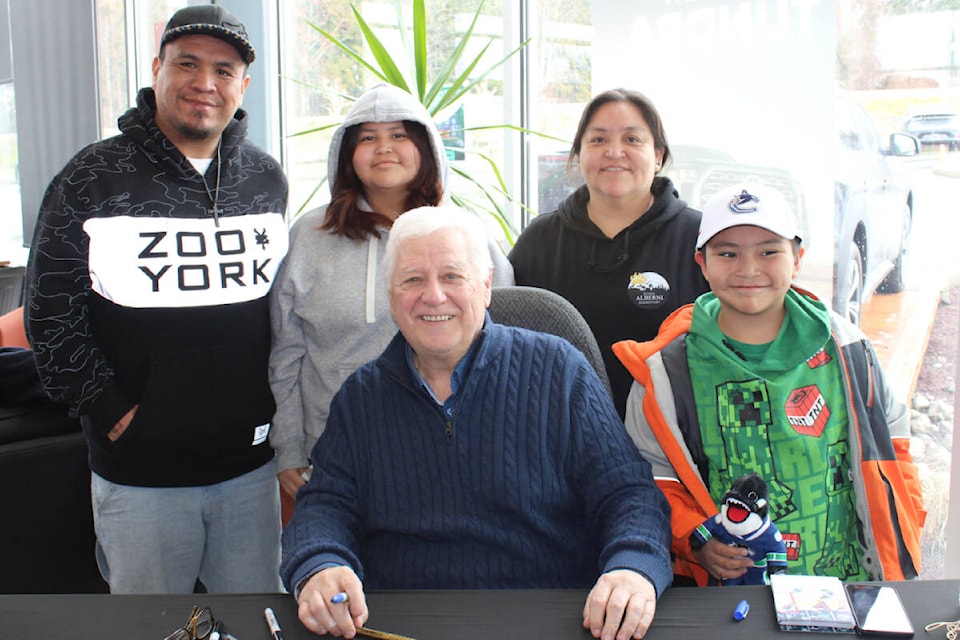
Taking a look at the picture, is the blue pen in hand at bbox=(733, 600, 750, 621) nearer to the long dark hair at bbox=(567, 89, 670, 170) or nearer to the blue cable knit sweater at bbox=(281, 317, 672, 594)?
the blue cable knit sweater at bbox=(281, 317, 672, 594)

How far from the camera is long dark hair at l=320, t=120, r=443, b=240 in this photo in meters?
2.11

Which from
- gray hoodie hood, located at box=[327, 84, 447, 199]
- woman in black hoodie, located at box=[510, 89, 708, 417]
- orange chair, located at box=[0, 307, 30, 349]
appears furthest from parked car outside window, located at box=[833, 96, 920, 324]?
orange chair, located at box=[0, 307, 30, 349]

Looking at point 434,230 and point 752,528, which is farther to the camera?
point 434,230

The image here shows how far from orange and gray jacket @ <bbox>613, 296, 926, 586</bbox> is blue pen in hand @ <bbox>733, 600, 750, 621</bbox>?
0.38 meters

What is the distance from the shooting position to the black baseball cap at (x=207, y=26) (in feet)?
6.70

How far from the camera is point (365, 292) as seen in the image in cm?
203

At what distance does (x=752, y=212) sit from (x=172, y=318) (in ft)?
4.31

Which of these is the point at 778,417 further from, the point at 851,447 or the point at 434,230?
the point at 434,230

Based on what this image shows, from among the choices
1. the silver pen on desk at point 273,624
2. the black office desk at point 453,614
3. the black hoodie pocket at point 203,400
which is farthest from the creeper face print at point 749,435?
the black hoodie pocket at point 203,400

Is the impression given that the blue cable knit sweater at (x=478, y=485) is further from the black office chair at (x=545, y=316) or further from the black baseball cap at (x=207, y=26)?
the black baseball cap at (x=207, y=26)

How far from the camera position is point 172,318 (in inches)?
76.0

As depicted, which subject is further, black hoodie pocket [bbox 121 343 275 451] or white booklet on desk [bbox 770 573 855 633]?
black hoodie pocket [bbox 121 343 275 451]

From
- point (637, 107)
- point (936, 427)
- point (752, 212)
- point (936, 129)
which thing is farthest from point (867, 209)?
point (752, 212)

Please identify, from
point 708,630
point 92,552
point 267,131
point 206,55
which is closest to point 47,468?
point 92,552
